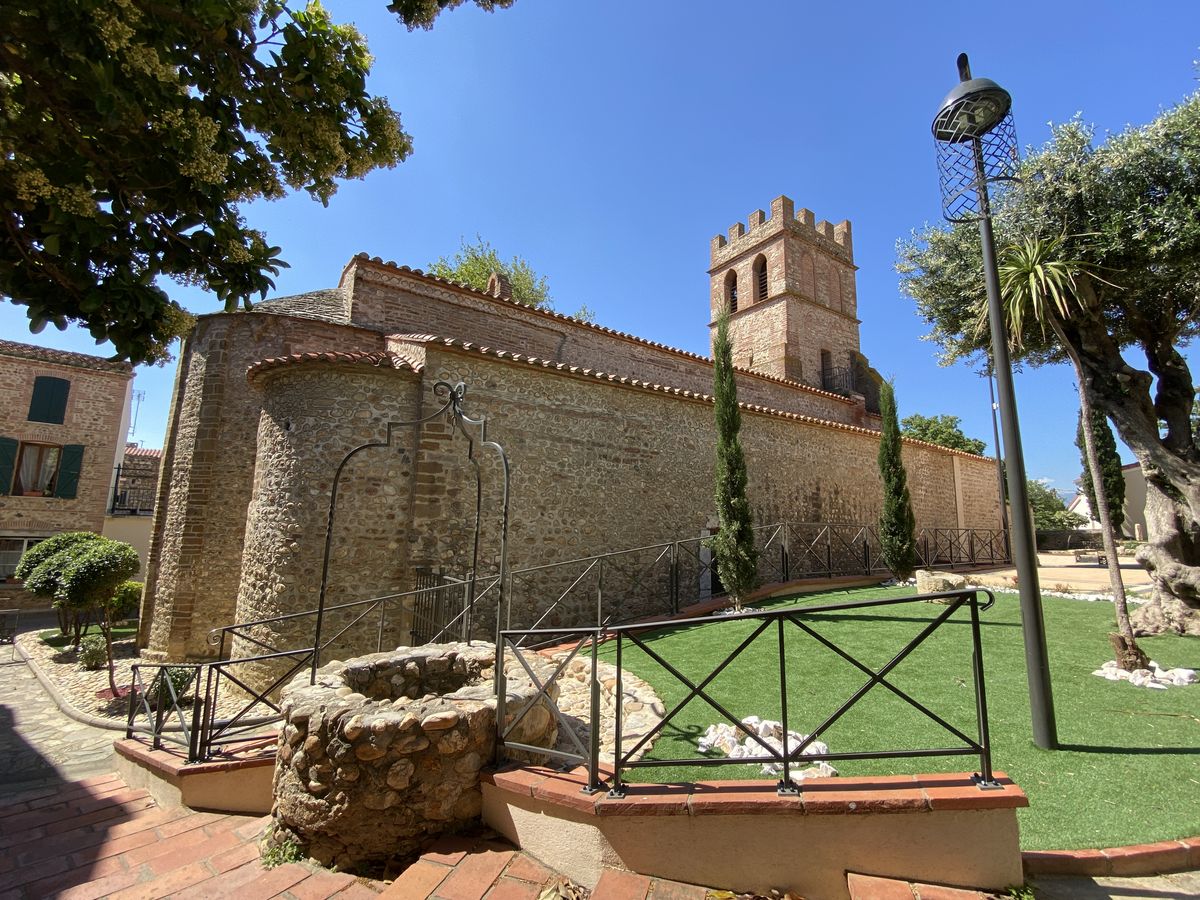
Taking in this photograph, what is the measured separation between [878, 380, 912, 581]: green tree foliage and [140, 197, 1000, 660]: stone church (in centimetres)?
208

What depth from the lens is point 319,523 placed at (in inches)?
331

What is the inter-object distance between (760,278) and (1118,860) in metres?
22.2

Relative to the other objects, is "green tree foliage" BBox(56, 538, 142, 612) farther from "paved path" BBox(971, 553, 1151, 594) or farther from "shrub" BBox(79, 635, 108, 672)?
"paved path" BBox(971, 553, 1151, 594)

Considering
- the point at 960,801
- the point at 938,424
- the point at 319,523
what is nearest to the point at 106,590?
the point at 319,523

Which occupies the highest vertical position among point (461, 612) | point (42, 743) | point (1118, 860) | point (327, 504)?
point (327, 504)

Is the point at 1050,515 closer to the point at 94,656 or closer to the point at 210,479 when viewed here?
the point at 210,479

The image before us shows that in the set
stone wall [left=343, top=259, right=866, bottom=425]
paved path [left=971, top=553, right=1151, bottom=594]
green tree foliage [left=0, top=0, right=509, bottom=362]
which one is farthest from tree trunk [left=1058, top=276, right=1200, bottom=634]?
stone wall [left=343, top=259, right=866, bottom=425]

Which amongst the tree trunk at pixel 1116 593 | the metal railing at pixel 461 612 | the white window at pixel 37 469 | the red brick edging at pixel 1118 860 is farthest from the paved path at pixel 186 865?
the white window at pixel 37 469

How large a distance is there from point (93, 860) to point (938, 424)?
40663 millimetres

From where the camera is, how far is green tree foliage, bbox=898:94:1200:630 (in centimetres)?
705

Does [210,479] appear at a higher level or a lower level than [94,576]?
higher

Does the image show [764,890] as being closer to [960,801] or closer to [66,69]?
[960,801]

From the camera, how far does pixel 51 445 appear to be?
64.7 ft

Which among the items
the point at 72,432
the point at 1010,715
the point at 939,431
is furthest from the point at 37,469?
the point at 939,431
